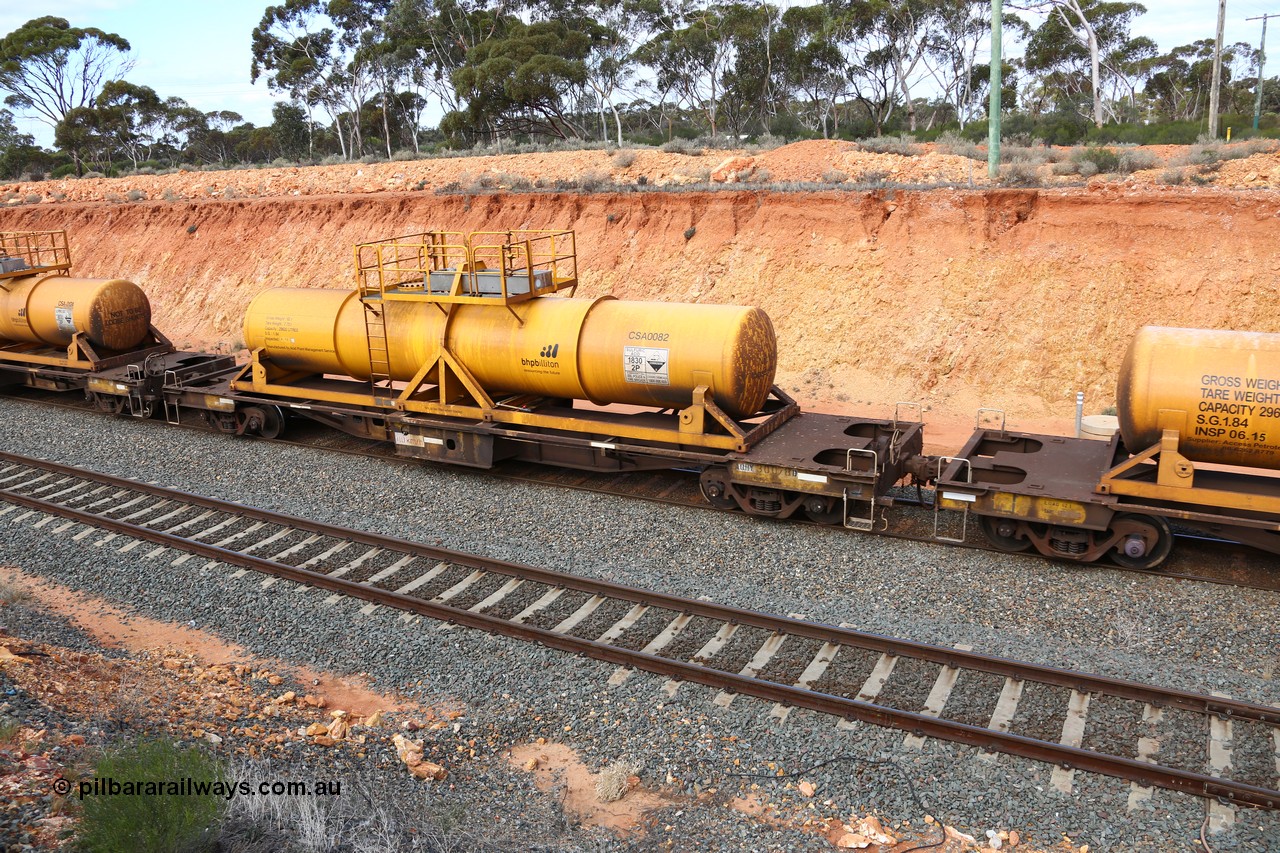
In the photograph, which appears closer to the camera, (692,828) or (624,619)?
(692,828)

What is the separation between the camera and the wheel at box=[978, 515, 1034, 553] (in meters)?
10.8

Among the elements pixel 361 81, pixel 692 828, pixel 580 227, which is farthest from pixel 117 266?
pixel 692 828

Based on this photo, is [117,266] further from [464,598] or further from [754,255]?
[464,598]

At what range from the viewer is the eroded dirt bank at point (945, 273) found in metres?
17.6

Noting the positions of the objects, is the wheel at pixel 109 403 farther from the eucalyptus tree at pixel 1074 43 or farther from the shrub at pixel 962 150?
the eucalyptus tree at pixel 1074 43

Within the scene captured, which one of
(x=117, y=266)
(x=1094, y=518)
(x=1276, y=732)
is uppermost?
(x=117, y=266)

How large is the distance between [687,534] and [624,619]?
2391mm

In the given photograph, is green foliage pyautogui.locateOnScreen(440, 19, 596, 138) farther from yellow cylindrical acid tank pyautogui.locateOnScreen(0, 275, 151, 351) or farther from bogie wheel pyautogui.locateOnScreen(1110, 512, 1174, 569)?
bogie wheel pyautogui.locateOnScreen(1110, 512, 1174, 569)

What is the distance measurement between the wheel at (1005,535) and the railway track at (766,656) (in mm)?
2661

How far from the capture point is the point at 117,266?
3300cm

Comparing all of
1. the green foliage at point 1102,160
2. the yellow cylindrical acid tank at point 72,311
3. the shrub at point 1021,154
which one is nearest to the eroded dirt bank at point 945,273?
the green foliage at point 1102,160

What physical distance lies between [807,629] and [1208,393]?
16.8ft

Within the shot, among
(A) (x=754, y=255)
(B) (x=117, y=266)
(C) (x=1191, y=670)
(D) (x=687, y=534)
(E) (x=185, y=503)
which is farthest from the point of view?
(B) (x=117, y=266)

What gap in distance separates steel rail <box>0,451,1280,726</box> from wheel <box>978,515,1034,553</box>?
107 inches
